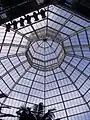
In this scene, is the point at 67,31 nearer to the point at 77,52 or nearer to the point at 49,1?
the point at 77,52

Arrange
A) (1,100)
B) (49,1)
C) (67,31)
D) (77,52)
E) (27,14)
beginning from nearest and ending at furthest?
(49,1) → (27,14) → (67,31) → (77,52) → (1,100)

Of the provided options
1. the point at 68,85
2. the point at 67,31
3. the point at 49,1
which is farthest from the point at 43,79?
the point at 49,1

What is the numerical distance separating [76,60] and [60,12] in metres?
8.77

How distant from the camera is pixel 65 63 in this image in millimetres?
38281

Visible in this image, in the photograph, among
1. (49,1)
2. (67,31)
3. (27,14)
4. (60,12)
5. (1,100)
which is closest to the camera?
(49,1)

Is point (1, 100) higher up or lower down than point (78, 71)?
lower down

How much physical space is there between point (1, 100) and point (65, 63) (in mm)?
10227

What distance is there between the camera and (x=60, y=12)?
30547 millimetres

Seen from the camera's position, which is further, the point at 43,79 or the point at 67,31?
the point at 43,79

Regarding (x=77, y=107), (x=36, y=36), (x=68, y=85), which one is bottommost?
(x=77, y=107)

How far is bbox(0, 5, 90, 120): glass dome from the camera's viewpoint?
34.4 meters

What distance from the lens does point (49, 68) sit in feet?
130

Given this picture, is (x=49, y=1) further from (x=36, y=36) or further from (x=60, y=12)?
(x=36, y=36)

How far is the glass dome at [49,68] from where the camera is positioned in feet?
113
